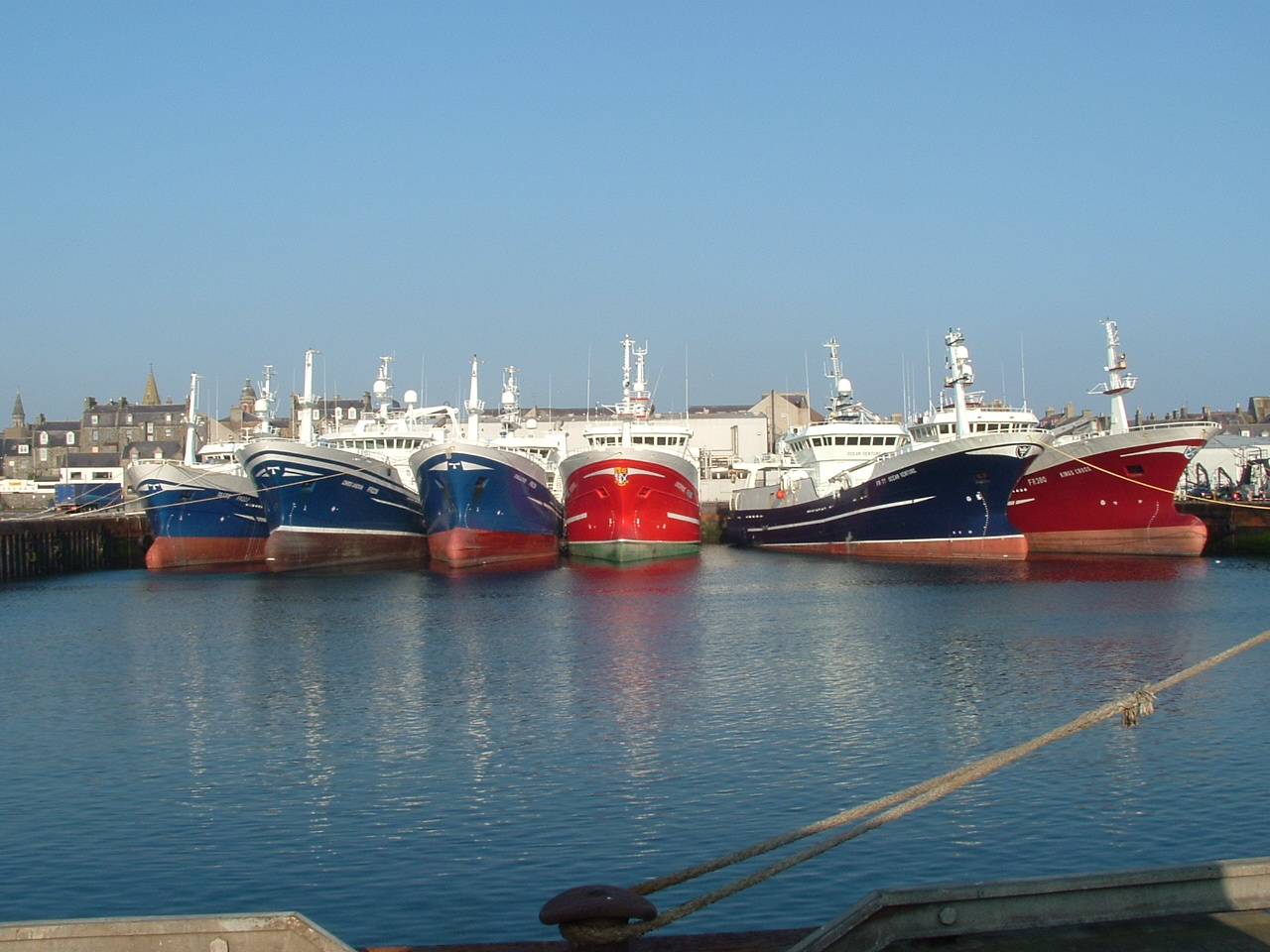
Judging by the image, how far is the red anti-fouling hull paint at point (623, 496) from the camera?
1868 inches

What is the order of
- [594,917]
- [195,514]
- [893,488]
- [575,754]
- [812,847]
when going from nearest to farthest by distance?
1. [594,917]
2. [812,847]
3. [575,754]
4. [893,488]
5. [195,514]

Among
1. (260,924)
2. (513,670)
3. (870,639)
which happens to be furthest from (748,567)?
(260,924)

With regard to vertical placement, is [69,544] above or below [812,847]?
above

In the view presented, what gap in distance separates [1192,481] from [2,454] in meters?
108

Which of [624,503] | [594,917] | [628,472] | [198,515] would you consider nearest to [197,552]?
[198,515]

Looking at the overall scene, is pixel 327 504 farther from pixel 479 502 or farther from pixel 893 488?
pixel 893 488

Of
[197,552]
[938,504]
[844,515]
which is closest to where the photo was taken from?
[938,504]

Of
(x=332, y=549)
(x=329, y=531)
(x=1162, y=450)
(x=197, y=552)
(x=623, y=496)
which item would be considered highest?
(x=1162, y=450)

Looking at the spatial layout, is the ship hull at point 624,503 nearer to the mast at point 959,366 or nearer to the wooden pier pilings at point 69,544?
the mast at point 959,366

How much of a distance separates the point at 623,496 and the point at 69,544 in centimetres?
2778

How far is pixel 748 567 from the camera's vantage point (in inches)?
1905

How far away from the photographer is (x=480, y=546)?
1880 inches

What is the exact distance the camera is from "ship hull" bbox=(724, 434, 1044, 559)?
141 feet

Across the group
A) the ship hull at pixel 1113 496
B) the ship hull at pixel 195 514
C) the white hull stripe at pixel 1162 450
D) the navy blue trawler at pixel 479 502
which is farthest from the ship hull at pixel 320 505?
the white hull stripe at pixel 1162 450
